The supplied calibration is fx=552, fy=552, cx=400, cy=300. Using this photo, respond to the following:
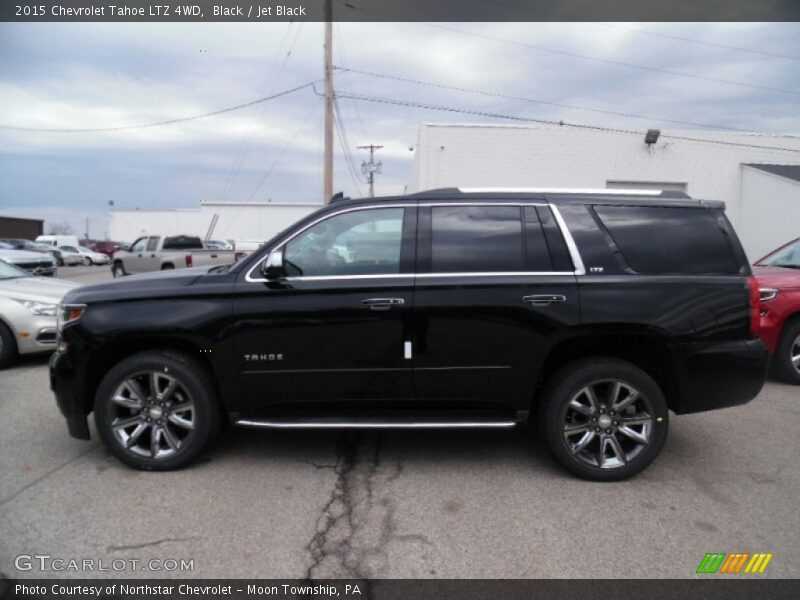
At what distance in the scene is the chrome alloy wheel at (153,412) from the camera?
3.83 m

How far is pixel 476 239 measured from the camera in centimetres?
386

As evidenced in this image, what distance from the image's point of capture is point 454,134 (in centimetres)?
2027

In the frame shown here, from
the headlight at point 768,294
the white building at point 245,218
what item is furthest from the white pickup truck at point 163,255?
the white building at point 245,218

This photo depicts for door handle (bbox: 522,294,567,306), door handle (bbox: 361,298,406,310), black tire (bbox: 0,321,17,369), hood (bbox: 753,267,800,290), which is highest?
hood (bbox: 753,267,800,290)

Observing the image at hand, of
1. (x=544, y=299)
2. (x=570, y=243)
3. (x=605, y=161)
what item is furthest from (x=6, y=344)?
(x=605, y=161)

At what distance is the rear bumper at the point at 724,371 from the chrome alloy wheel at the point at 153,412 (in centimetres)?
344

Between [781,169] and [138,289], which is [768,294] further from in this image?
[781,169]

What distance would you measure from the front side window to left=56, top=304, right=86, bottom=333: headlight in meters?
1.50

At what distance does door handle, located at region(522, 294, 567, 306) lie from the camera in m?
3.71

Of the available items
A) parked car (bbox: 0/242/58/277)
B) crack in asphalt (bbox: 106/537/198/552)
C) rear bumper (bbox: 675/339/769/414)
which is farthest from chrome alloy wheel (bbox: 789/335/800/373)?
parked car (bbox: 0/242/58/277)

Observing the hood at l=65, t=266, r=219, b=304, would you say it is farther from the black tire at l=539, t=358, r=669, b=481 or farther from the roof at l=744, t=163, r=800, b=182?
the roof at l=744, t=163, r=800, b=182
